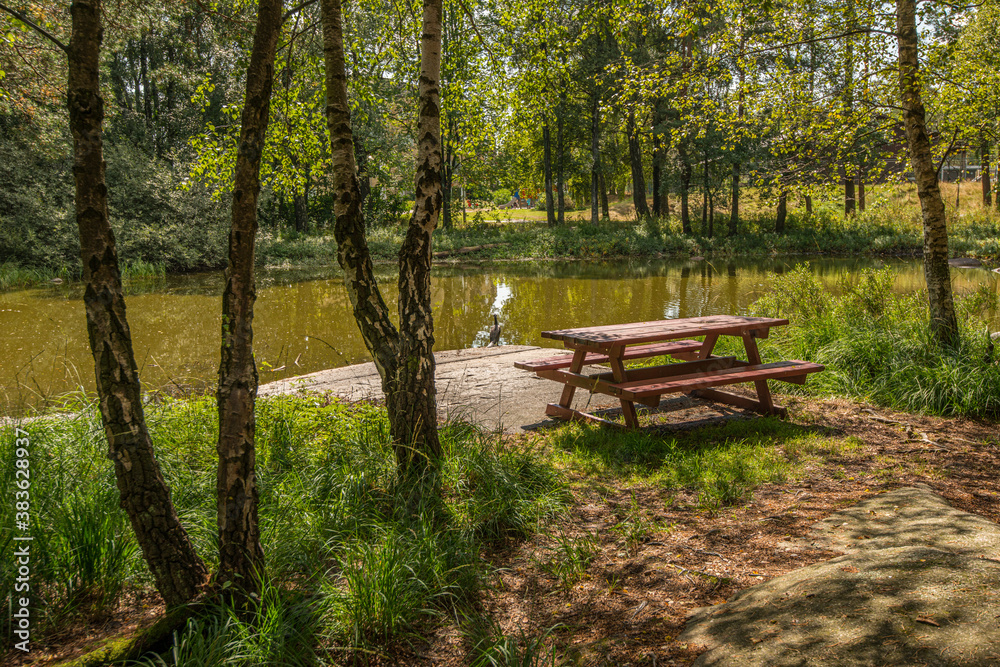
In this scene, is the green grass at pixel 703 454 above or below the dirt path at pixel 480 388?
below

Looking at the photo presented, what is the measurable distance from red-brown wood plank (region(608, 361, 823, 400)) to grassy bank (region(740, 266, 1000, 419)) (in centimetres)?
109

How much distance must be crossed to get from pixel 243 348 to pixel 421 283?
5.33 feet

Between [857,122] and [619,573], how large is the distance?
19.8 ft

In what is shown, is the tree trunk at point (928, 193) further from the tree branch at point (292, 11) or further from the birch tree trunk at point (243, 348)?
the birch tree trunk at point (243, 348)

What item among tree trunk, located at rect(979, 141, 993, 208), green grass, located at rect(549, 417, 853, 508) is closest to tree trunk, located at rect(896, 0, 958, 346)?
green grass, located at rect(549, 417, 853, 508)

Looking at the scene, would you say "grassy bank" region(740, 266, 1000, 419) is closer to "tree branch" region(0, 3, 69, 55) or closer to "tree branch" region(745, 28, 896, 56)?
"tree branch" region(745, 28, 896, 56)

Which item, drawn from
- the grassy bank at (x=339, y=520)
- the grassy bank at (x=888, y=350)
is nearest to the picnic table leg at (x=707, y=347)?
the grassy bank at (x=888, y=350)

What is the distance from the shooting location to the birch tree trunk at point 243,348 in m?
2.30

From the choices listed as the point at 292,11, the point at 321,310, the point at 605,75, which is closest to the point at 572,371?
the point at 292,11

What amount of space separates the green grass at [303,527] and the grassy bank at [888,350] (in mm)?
3985

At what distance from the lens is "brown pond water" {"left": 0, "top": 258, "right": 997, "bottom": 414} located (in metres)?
9.16

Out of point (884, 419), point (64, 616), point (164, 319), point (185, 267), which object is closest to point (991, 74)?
point (884, 419)

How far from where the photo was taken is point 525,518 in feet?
11.8

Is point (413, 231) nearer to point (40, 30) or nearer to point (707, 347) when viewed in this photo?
point (40, 30)
